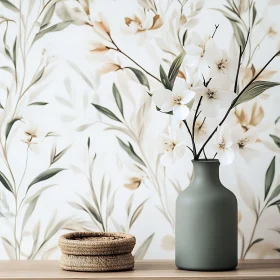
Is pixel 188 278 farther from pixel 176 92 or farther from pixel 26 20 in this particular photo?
pixel 26 20

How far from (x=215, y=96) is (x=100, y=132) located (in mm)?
379

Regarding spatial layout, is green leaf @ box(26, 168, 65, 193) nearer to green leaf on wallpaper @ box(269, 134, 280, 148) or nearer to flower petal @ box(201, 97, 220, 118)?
flower petal @ box(201, 97, 220, 118)

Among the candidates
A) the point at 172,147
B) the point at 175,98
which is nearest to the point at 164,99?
the point at 175,98

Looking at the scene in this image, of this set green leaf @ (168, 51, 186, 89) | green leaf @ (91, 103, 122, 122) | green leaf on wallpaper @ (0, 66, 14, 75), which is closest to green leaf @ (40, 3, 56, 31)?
green leaf on wallpaper @ (0, 66, 14, 75)

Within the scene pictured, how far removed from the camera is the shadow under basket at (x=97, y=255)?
143 cm

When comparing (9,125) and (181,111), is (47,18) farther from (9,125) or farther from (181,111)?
(181,111)

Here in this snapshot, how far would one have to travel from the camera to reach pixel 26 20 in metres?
1.70

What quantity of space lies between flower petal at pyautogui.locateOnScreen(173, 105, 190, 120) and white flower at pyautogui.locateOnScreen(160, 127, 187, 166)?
7 centimetres

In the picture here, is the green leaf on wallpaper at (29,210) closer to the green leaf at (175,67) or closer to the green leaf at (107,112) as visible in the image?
the green leaf at (107,112)

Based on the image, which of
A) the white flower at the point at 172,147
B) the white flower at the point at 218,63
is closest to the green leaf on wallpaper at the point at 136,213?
the white flower at the point at 172,147

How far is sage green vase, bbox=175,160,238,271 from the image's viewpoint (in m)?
1.45

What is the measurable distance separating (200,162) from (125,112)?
1.05 ft

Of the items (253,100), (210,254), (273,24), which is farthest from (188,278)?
(273,24)

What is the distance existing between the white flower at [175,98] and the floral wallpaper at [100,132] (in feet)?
0.72
